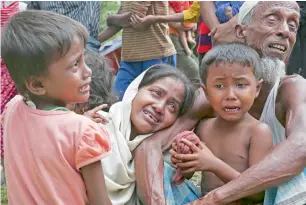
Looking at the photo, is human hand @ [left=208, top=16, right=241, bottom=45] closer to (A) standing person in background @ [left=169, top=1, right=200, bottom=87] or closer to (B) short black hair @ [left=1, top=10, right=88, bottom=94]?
(B) short black hair @ [left=1, top=10, right=88, bottom=94]

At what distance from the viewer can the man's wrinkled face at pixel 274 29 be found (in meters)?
2.87

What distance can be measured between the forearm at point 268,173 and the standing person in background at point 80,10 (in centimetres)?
286

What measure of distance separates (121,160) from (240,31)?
1.03m

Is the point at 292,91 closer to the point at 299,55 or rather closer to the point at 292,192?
the point at 292,192

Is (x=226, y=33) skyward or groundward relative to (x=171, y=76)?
skyward

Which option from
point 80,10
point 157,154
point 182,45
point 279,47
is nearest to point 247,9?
point 279,47

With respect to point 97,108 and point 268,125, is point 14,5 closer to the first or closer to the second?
point 97,108

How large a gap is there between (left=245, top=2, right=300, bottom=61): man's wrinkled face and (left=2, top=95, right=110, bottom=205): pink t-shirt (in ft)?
4.17

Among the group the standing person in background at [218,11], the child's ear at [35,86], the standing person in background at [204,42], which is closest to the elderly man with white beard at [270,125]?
the child's ear at [35,86]

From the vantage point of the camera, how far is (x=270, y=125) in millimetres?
2711

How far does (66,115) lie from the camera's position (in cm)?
197

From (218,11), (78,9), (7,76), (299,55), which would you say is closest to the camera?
(218,11)

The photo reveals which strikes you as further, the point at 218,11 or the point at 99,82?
the point at 218,11

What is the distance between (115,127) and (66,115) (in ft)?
2.52
